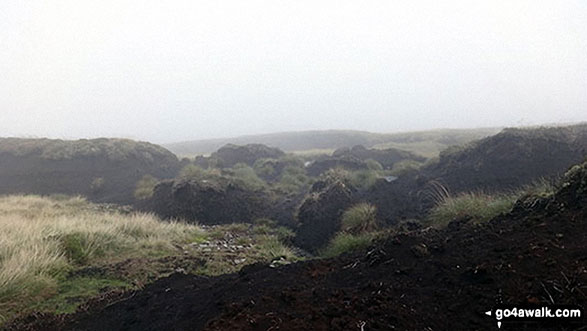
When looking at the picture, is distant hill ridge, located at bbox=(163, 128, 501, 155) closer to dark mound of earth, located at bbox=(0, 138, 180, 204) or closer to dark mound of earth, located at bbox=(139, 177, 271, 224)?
dark mound of earth, located at bbox=(0, 138, 180, 204)

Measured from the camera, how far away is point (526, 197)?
6.41 metres

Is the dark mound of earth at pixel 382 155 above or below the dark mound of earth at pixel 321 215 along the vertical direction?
above

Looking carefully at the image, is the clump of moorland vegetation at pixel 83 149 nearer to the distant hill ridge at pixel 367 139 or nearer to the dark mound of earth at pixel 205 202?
the dark mound of earth at pixel 205 202

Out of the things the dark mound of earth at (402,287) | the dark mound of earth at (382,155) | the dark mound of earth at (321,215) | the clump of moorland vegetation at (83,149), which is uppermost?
the clump of moorland vegetation at (83,149)

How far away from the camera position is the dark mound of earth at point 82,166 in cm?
2095

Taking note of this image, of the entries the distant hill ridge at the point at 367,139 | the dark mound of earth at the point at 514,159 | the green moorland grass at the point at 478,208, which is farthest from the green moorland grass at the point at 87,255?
the distant hill ridge at the point at 367,139

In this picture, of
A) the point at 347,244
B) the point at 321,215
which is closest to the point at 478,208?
the point at 347,244

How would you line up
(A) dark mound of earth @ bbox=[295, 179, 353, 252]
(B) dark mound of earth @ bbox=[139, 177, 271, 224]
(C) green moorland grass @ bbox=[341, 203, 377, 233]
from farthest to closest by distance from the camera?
(B) dark mound of earth @ bbox=[139, 177, 271, 224] < (A) dark mound of earth @ bbox=[295, 179, 353, 252] < (C) green moorland grass @ bbox=[341, 203, 377, 233]

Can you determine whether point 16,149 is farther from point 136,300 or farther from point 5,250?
point 136,300

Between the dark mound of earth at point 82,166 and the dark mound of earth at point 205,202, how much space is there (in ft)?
A: 14.5

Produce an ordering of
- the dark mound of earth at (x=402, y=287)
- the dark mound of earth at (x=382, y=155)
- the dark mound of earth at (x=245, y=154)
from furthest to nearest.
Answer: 1. the dark mound of earth at (x=245, y=154)
2. the dark mound of earth at (x=382, y=155)
3. the dark mound of earth at (x=402, y=287)

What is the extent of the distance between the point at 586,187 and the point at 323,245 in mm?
5926

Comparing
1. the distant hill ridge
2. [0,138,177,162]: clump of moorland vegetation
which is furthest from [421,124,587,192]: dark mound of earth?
[0,138,177,162]: clump of moorland vegetation

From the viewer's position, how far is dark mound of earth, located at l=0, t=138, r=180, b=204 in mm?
20953
